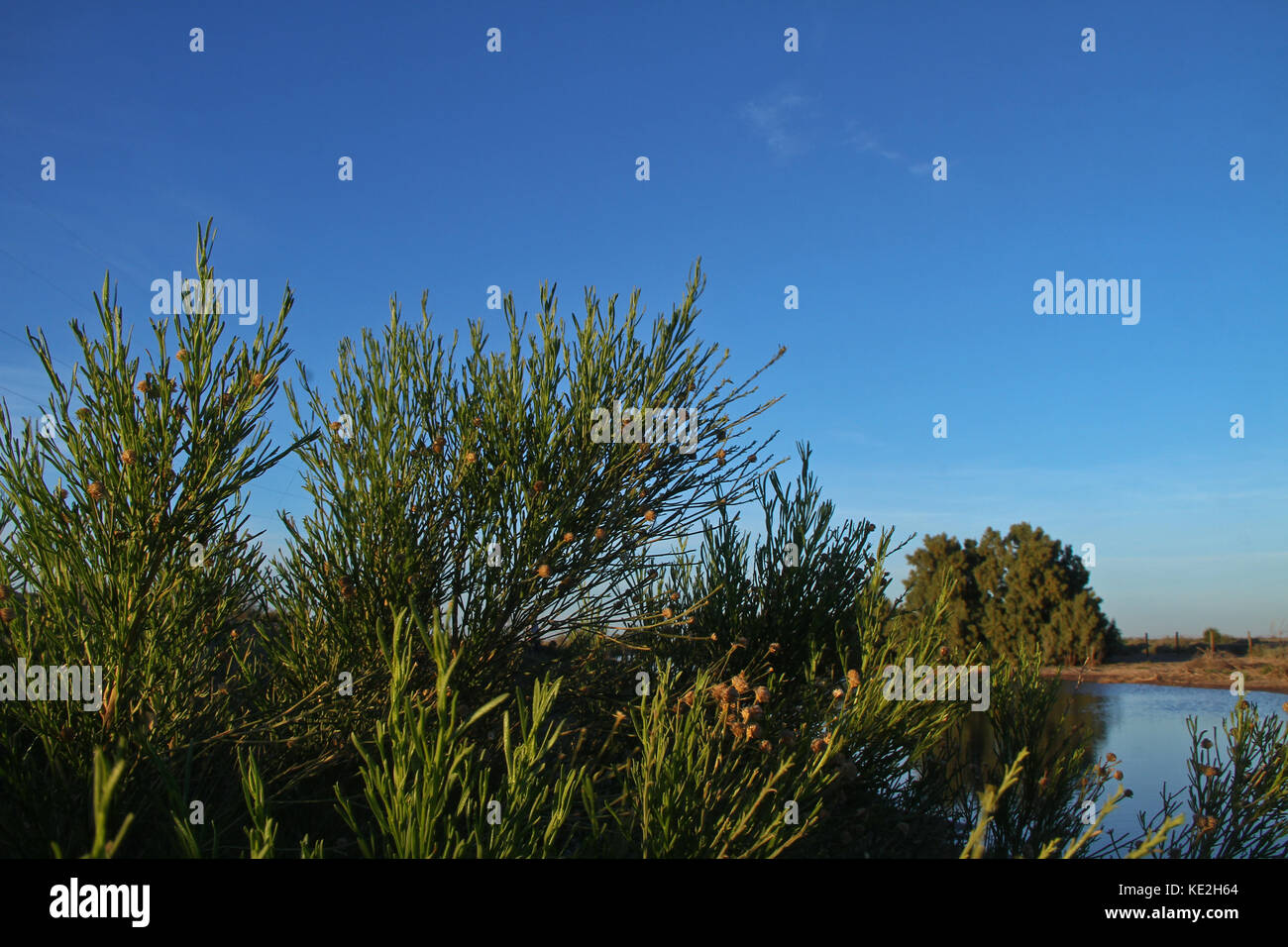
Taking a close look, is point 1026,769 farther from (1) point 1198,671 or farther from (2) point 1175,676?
(1) point 1198,671

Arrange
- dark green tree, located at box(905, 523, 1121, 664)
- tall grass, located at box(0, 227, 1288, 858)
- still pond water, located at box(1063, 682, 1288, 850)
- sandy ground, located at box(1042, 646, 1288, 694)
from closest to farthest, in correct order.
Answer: tall grass, located at box(0, 227, 1288, 858) → still pond water, located at box(1063, 682, 1288, 850) → sandy ground, located at box(1042, 646, 1288, 694) → dark green tree, located at box(905, 523, 1121, 664)

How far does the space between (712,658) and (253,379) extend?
371 cm

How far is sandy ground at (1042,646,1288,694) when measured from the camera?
18.7m

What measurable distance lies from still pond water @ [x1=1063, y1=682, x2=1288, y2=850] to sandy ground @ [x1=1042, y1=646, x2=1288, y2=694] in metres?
0.55

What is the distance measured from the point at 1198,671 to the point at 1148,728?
11.6 metres

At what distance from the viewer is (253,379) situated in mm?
3398

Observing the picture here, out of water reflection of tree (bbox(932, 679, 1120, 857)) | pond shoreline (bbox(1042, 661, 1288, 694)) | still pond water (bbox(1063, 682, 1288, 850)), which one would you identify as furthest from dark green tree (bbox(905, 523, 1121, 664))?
water reflection of tree (bbox(932, 679, 1120, 857))

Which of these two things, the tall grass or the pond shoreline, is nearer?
the tall grass

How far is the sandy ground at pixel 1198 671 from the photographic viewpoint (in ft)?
61.3

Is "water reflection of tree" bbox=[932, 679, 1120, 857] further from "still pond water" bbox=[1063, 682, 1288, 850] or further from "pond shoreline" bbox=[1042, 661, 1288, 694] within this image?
"pond shoreline" bbox=[1042, 661, 1288, 694]

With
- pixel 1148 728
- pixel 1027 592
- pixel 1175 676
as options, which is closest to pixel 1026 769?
pixel 1148 728

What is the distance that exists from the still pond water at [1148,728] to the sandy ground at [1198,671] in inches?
21.8
